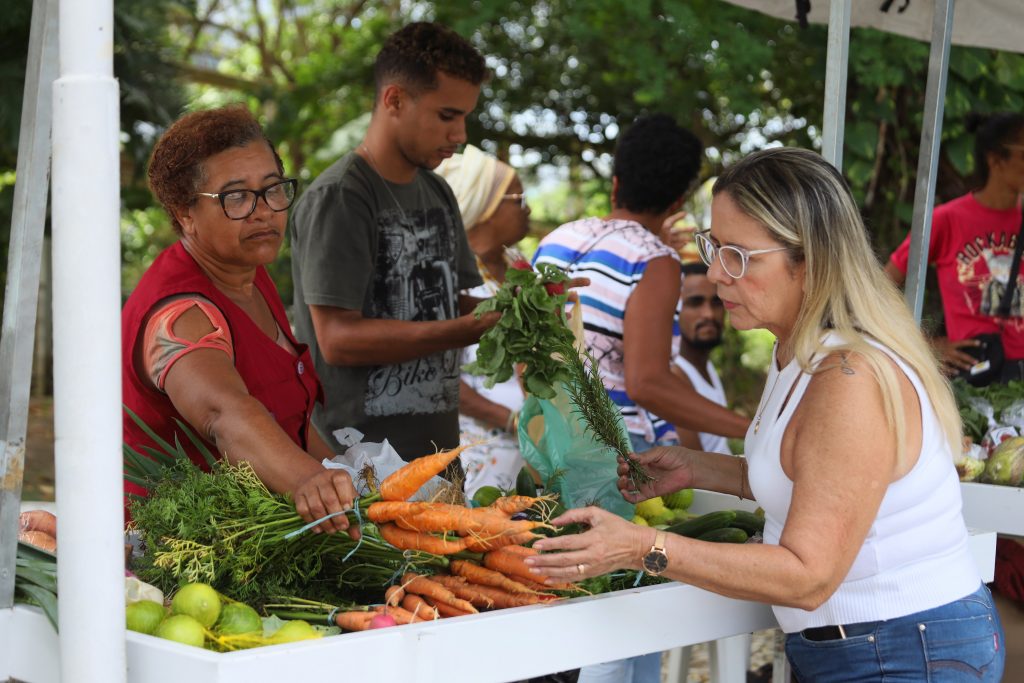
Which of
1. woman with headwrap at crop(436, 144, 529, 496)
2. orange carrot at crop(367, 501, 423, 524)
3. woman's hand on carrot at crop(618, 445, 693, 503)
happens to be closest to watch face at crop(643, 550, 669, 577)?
orange carrot at crop(367, 501, 423, 524)

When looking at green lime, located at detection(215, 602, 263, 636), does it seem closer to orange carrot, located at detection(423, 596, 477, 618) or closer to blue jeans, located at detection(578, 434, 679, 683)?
orange carrot, located at detection(423, 596, 477, 618)

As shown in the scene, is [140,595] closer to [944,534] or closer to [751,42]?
[944,534]

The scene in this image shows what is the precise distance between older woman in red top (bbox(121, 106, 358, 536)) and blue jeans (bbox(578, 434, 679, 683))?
1.10m

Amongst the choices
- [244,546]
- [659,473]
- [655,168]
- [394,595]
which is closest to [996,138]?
[655,168]

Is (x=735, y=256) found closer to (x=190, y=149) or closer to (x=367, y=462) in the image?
(x=367, y=462)

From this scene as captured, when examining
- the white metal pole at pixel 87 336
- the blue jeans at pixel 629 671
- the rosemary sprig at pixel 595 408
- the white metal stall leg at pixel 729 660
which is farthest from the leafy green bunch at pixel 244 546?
the blue jeans at pixel 629 671

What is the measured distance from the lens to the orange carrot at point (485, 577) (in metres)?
1.92

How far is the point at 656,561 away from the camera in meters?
1.80

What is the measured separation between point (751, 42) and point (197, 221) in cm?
501

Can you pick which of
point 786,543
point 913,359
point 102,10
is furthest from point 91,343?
point 913,359

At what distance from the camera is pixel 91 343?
5.03ft

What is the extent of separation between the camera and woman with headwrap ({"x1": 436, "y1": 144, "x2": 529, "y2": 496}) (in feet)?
13.6

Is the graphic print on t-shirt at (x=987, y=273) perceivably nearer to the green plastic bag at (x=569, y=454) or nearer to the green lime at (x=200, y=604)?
the green plastic bag at (x=569, y=454)

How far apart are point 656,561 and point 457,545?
34cm
